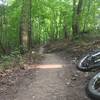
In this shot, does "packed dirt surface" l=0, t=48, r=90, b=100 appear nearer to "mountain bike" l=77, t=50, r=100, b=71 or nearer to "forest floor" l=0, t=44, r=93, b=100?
"forest floor" l=0, t=44, r=93, b=100

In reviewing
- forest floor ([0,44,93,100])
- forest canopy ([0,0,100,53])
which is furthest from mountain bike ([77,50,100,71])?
forest canopy ([0,0,100,53])

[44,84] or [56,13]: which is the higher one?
[56,13]

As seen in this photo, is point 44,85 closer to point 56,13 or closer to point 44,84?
point 44,84

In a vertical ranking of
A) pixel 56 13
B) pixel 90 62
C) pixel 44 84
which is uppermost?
pixel 56 13

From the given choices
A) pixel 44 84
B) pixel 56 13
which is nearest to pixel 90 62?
pixel 44 84

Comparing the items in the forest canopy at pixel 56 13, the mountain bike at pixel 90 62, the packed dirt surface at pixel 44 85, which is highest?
the forest canopy at pixel 56 13

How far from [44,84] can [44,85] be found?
0.11m

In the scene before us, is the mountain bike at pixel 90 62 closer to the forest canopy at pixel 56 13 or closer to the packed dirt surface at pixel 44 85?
the packed dirt surface at pixel 44 85

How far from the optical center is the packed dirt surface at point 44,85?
6223mm

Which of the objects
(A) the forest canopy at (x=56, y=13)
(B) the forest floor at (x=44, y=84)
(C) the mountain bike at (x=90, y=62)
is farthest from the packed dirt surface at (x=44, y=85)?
(A) the forest canopy at (x=56, y=13)

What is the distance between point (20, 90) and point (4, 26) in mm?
25040

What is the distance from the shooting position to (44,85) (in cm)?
721

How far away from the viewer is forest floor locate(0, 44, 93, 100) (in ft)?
20.4

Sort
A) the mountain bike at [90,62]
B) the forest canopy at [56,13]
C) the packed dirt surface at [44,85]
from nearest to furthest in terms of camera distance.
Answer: the packed dirt surface at [44,85] < the mountain bike at [90,62] < the forest canopy at [56,13]
